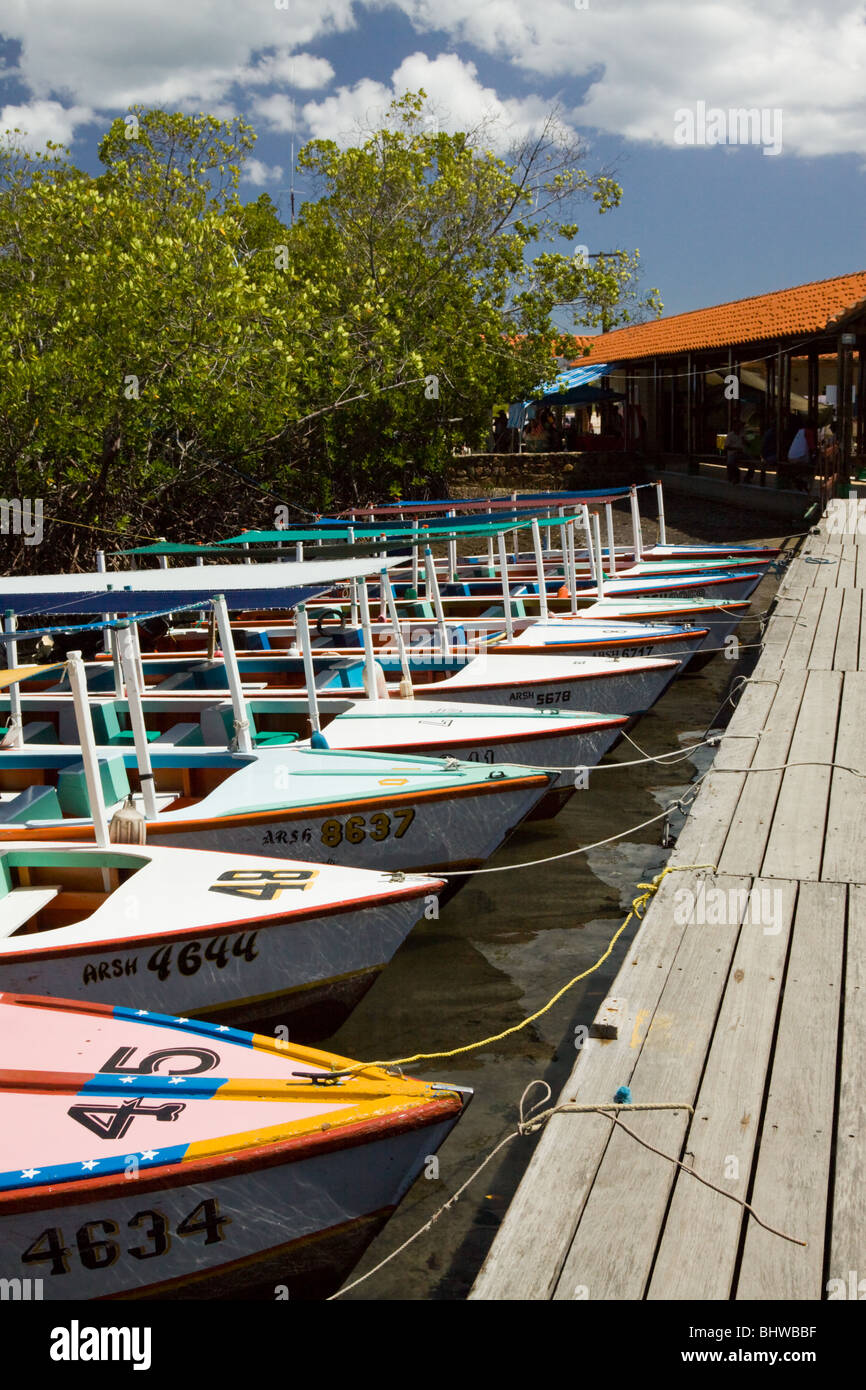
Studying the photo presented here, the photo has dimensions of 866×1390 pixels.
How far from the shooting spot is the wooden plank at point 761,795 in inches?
275

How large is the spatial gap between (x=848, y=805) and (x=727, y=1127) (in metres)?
3.90

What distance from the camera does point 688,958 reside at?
229 inches

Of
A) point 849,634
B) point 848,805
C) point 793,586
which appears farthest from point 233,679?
point 793,586

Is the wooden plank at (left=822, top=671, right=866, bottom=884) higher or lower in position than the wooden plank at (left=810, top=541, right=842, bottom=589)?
lower

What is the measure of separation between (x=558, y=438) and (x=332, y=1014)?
108ft

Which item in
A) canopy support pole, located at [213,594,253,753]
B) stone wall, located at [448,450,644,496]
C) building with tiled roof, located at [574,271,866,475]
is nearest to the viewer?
canopy support pole, located at [213,594,253,753]

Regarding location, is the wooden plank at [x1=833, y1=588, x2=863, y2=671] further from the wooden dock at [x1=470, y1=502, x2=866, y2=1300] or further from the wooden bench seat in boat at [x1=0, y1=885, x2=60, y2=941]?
the wooden bench seat in boat at [x1=0, y1=885, x2=60, y2=941]

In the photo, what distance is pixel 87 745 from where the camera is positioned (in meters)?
7.04

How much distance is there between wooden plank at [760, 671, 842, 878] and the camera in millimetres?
6922

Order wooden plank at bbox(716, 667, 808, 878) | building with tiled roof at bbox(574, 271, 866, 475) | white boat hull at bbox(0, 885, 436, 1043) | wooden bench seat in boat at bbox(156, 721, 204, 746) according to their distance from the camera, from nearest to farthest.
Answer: white boat hull at bbox(0, 885, 436, 1043)
wooden plank at bbox(716, 667, 808, 878)
wooden bench seat in boat at bbox(156, 721, 204, 746)
building with tiled roof at bbox(574, 271, 866, 475)

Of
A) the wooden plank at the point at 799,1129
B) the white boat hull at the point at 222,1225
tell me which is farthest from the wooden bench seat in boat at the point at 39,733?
the wooden plank at the point at 799,1129

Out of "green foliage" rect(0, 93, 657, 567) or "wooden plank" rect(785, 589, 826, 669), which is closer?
"wooden plank" rect(785, 589, 826, 669)

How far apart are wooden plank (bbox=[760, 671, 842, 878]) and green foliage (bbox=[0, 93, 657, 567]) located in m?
12.4

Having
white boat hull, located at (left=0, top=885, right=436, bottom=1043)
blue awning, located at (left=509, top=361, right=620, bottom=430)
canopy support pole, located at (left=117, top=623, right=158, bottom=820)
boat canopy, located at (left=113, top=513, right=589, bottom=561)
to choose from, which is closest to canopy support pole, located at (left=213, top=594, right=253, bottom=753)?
canopy support pole, located at (left=117, top=623, right=158, bottom=820)
